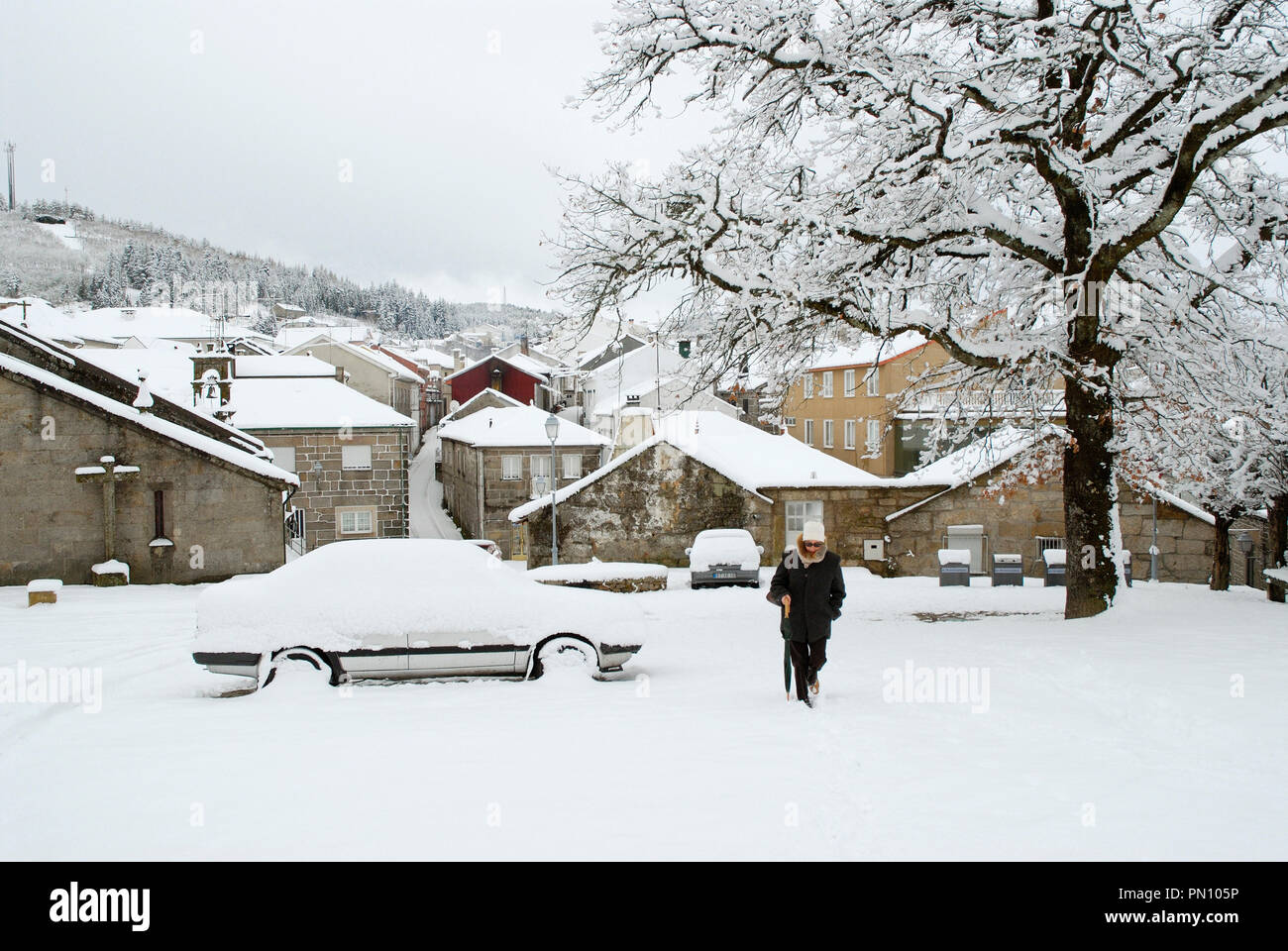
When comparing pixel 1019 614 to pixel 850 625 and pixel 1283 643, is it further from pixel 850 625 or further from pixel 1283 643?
pixel 1283 643

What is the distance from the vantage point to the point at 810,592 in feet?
23.8

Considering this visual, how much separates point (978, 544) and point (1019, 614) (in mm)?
11990

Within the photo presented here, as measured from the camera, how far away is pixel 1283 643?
919 cm

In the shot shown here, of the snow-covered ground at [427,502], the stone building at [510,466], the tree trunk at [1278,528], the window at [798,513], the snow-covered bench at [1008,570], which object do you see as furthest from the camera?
the snow-covered ground at [427,502]

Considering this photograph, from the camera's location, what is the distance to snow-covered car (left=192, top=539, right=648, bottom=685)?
7.83 m

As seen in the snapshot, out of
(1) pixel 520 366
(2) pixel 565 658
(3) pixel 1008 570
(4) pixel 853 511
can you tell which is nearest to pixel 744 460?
(4) pixel 853 511

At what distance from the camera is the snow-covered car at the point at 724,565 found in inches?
763

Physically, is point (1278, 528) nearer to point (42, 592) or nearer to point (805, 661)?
point (805, 661)

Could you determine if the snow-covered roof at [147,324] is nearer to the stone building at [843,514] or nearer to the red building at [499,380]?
the red building at [499,380]

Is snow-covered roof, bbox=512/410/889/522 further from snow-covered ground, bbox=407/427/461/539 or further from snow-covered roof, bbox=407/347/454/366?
snow-covered roof, bbox=407/347/454/366

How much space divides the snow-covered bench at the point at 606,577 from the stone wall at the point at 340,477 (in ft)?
75.8

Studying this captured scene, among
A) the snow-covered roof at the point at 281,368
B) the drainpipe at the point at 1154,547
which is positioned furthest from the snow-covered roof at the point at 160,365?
the drainpipe at the point at 1154,547

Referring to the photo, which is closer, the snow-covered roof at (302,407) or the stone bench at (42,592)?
the stone bench at (42,592)
